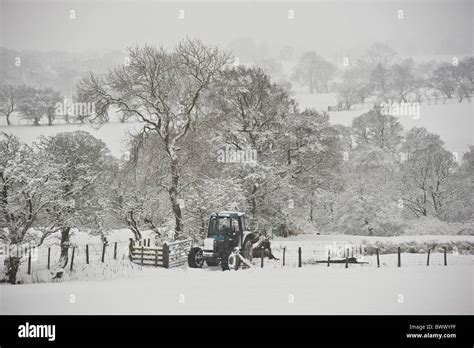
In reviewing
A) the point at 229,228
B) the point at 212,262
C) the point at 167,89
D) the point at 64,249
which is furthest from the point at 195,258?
the point at 167,89

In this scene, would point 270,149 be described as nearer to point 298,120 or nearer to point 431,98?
point 298,120

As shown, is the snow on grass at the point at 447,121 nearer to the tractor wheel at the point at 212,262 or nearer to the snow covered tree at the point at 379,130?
the snow covered tree at the point at 379,130

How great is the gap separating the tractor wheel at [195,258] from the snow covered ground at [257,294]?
5.42ft

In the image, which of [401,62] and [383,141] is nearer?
[383,141]

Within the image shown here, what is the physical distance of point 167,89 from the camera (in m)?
20.5

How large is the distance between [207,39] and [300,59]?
35817mm

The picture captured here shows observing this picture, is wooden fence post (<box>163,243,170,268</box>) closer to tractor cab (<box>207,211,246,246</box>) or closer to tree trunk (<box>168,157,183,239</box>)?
tractor cab (<box>207,211,246,246</box>)

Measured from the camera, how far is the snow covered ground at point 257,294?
11.6m

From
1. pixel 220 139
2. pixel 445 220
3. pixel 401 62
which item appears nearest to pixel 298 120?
pixel 220 139

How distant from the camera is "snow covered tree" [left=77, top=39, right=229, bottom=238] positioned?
786 inches

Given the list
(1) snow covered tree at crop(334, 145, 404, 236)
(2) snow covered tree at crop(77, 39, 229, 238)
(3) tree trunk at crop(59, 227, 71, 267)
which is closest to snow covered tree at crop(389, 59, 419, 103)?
(1) snow covered tree at crop(334, 145, 404, 236)

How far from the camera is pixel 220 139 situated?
22.6 m

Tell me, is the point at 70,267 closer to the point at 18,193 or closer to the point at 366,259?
the point at 18,193
